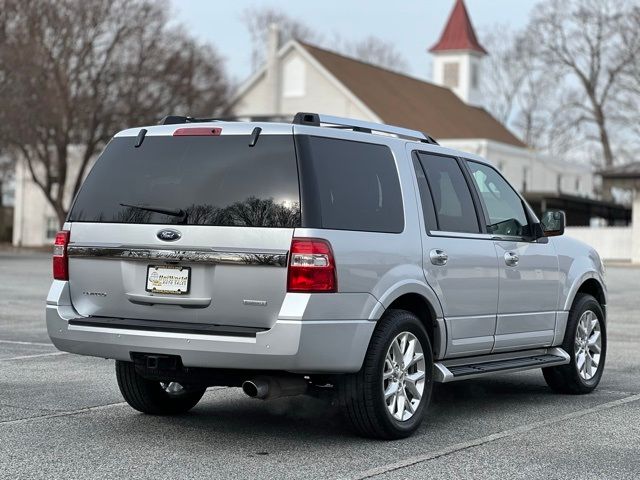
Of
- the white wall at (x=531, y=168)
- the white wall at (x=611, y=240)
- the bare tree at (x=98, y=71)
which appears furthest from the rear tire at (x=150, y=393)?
the white wall at (x=531, y=168)

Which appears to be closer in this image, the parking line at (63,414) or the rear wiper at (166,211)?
the rear wiper at (166,211)

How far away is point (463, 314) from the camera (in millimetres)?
8266

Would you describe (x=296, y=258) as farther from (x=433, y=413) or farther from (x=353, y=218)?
(x=433, y=413)

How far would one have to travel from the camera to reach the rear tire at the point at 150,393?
8.22 metres

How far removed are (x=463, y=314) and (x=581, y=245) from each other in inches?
89.0

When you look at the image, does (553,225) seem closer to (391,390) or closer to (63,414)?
(391,390)

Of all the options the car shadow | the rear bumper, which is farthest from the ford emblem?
the car shadow

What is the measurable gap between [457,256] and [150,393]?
7.75 ft

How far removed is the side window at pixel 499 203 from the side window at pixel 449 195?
0.71ft

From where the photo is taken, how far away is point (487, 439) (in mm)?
7629

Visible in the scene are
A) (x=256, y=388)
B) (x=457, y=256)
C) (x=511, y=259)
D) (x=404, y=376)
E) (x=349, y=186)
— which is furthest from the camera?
(x=511, y=259)

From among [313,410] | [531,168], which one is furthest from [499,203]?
[531,168]

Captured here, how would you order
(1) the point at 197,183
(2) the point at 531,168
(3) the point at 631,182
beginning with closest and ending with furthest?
(1) the point at 197,183 → (3) the point at 631,182 → (2) the point at 531,168

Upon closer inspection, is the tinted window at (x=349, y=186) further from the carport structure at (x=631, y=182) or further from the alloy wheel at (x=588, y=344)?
the carport structure at (x=631, y=182)
